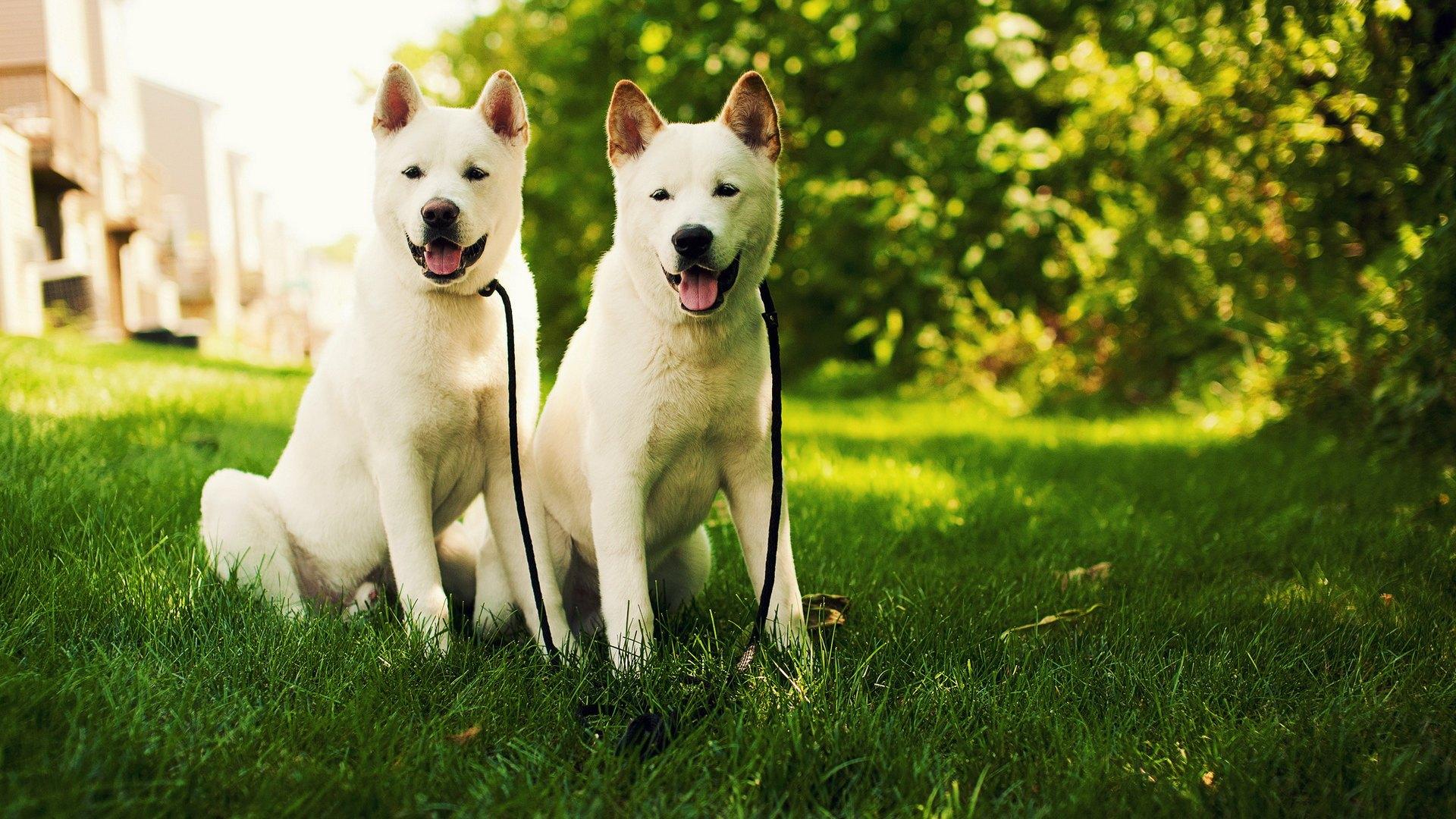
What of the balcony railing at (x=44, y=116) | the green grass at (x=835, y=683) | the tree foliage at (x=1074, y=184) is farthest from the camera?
the balcony railing at (x=44, y=116)

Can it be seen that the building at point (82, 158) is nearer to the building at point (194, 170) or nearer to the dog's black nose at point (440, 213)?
the building at point (194, 170)

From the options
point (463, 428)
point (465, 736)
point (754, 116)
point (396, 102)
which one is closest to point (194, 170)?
point (396, 102)

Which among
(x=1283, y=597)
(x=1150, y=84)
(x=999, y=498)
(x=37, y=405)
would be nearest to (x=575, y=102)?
(x=1150, y=84)

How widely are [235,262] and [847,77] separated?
→ 37.4 m

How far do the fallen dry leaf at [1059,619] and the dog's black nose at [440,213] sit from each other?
6.30ft

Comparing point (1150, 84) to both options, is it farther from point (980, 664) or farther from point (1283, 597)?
point (980, 664)

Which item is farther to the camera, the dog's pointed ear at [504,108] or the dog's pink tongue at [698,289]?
the dog's pointed ear at [504,108]

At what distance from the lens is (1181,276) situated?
8.27 m

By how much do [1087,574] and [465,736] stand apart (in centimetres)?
230

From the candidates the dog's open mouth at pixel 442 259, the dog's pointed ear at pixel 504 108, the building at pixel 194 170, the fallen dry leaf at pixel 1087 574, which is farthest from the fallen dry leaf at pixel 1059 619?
the building at pixel 194 170

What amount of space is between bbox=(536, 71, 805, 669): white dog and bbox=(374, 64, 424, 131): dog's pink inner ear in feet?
2.02

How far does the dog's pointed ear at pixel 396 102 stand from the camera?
266 centimetres

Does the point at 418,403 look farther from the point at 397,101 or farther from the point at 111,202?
the point at 111,202

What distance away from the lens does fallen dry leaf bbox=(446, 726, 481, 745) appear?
6.43ft
